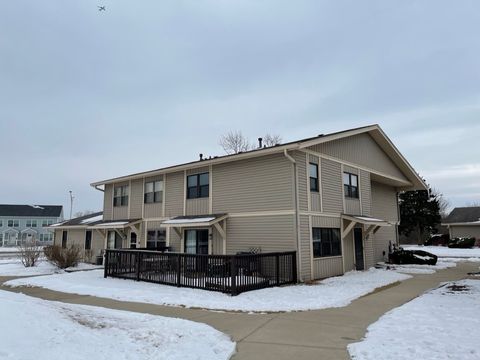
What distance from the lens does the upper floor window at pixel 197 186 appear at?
16.9m

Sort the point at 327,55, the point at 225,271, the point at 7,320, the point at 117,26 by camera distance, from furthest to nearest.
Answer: the point at 327,55 < the point at 117,26 < the point at 225,271 < the point at 7,320

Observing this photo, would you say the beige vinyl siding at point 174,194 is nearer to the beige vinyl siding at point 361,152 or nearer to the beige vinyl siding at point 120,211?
the beige vinyl siding at point 120,211

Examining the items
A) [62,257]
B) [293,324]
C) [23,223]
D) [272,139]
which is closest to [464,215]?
[272,139]

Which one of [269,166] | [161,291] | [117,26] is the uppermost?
[117,26]

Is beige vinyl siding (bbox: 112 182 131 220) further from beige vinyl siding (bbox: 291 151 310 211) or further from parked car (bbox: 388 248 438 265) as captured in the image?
parked car (bbox: 388 248 438 265)

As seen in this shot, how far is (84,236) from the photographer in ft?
87.3

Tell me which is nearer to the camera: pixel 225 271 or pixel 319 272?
pixel 225 271

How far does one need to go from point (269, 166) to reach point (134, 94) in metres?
8.93

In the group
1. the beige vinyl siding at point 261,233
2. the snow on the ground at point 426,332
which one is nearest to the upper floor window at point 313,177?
the beige vinyl siding at point 261,233

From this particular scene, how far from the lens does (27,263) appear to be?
19578 millimetres

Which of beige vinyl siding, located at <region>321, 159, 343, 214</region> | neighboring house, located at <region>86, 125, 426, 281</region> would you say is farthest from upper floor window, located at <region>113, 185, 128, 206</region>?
beige vinyl siding, located at <region>321, 159, 343, 214</region>

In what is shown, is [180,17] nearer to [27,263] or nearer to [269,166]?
[269,166]

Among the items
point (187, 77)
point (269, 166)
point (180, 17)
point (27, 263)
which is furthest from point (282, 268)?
point (27, 263)

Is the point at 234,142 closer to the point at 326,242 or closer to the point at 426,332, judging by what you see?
the point at 326,242
